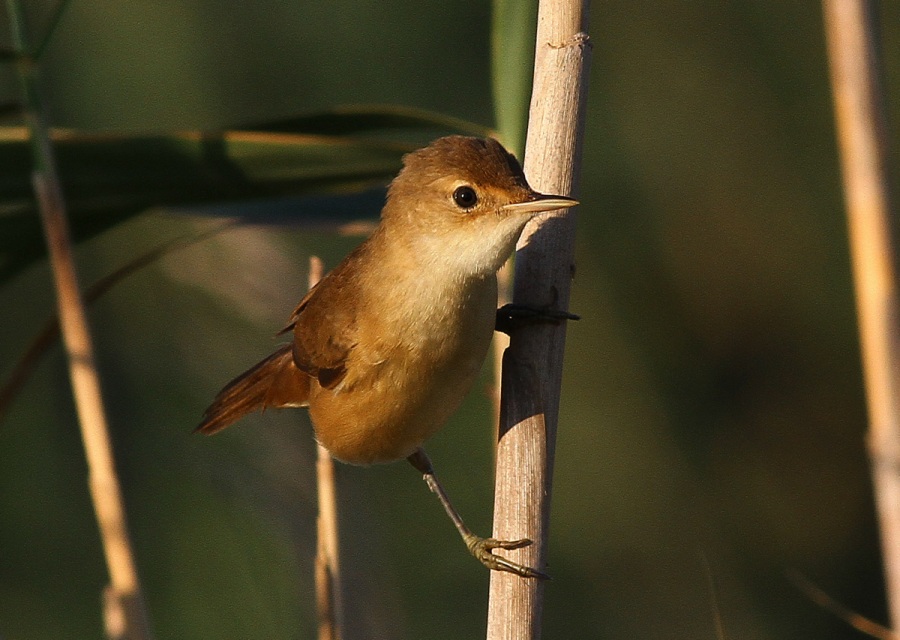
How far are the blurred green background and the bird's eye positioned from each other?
112 inches

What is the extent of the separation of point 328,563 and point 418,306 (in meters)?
0.47

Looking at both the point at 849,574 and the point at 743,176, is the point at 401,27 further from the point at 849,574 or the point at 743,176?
the point at 849,574

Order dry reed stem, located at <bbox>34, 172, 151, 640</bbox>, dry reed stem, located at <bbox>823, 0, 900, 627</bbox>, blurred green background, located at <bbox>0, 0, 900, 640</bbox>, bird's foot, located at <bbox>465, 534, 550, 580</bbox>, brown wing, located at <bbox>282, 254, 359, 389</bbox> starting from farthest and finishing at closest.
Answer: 1. blurred green background, located at <bbox>0, 0, 900, 640</bbox>
2. brown wing, located at <bbox>282, 254, 359, 389</bbox>
3. dry reed stem, located at <bbox>823, 0, 900, 627</bbox>
4. bird's foot, located at <bbox>465, 534, 550, 580</bbox>
5. dry reed stem, located at <bbox>34, 172, 151, 640</bbox>

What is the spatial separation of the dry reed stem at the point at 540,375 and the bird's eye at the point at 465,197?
0.72 ft

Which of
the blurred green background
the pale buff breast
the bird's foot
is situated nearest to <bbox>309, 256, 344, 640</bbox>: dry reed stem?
the pale buff breast

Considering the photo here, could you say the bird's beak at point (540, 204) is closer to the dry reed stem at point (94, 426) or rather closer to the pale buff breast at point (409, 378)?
the pale buff breast at point (409, 378)

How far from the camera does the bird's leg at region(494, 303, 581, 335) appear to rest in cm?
168

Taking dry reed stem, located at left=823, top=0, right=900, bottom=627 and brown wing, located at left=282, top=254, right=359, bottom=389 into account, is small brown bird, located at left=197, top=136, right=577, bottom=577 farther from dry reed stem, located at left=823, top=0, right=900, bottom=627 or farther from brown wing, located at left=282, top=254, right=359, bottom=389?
dry reed stem, located at left=823, top=0, right=900, bottom=627

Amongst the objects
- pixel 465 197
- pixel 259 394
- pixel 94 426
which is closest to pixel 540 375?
pixel 465 197

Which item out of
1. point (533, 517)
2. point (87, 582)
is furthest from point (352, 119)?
point (87, 582)

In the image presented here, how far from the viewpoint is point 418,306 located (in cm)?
191

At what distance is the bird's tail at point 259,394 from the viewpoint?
2422 millimetres

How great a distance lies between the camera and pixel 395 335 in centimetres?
195

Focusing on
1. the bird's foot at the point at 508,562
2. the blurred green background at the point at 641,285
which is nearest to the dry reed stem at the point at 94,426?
the bird's foot at the point at 508,562
